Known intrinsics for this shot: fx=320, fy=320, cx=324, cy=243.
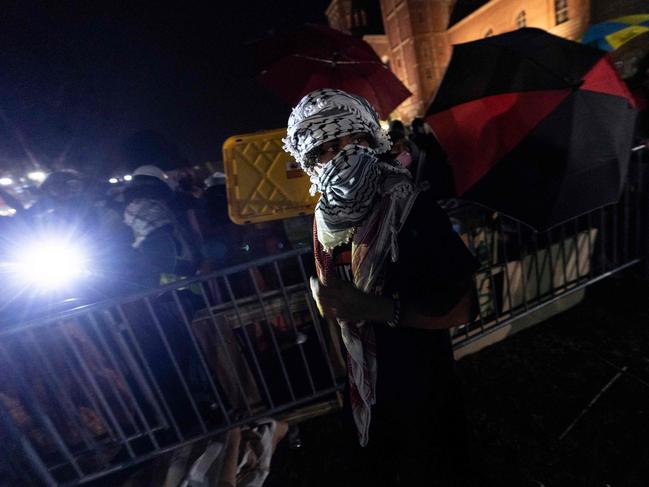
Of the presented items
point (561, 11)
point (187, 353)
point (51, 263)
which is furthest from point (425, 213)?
point (561, 11)

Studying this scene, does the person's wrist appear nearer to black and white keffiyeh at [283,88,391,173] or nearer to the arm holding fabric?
the arm holding fabric

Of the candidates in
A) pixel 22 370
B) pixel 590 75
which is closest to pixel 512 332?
pixel 590 75

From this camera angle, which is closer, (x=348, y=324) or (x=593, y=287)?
(x=348, y=324)

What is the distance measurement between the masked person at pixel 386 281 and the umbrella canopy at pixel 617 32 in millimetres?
5264

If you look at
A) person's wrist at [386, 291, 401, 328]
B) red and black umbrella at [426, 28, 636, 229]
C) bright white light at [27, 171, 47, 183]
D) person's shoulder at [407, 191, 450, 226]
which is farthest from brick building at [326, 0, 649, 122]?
bright white light at [27, 171, 47, 183]

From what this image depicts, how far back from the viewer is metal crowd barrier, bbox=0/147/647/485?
100 inches

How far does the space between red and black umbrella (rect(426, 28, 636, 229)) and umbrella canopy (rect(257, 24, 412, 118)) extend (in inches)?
74.8

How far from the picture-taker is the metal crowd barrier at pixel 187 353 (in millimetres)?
2541

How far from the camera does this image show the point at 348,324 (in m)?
1.63

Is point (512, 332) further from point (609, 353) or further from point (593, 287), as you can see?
point (593, 287)

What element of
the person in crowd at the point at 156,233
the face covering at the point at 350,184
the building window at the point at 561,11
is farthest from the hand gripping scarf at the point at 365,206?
the building window at the point at 561,11

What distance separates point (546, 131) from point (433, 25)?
161ft

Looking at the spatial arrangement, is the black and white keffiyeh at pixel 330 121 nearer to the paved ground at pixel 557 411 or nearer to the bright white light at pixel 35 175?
the paved ground at pixel 557 411

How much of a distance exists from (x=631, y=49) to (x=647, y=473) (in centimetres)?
514
